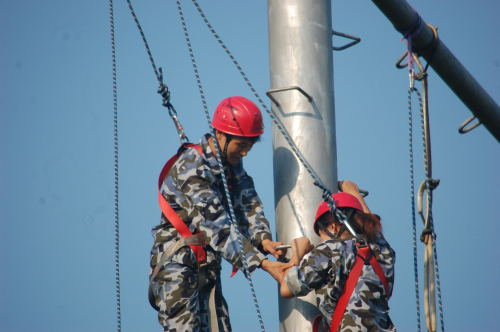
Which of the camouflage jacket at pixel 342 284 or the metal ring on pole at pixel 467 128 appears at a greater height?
the metal ring on pole at pixel 467 128

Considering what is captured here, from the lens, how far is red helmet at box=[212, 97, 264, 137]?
206 inches

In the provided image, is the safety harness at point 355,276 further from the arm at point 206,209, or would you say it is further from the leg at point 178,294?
the leg at point 178,294

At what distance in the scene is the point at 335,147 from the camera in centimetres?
496

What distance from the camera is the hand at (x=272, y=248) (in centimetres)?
491

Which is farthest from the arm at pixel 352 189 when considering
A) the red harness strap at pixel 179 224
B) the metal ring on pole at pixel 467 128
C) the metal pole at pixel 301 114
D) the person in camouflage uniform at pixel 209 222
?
the metal ring on pole at pixel 467 128

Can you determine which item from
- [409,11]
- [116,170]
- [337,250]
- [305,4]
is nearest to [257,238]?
[337,250]

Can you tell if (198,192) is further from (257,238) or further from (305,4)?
(305,4)

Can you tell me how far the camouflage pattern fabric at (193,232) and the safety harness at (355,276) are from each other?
789mm

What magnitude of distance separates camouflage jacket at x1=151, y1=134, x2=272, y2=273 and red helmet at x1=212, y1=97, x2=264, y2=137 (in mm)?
235

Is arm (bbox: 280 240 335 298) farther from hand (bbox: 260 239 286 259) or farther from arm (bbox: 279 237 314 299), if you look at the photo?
hand (bbox: 260 239 286 259)

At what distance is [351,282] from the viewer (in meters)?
4.38

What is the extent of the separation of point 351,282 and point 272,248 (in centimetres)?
94

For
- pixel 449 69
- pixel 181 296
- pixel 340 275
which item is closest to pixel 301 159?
pixel 340 275

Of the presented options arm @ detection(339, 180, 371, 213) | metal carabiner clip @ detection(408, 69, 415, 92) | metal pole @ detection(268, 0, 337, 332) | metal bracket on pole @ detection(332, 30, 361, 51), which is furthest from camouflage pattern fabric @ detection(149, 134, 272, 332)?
metal carabiner clip @ detection(408, 69, 415, 92)
